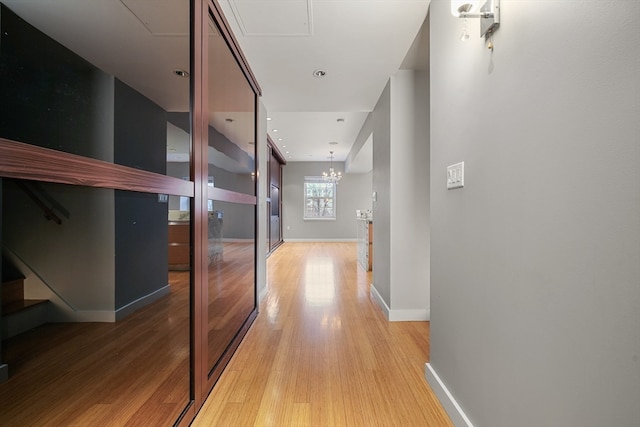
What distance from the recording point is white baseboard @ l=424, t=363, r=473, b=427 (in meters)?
1.29

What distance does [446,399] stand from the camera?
1442mm

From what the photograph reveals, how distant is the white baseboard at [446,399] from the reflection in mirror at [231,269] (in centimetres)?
143

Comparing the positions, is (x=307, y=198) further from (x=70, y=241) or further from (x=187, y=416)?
(x=70, y=241)

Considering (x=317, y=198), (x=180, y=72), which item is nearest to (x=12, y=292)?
(x=180, y=72)

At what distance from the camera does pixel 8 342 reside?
0.83m

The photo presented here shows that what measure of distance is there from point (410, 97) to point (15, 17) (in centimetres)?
266

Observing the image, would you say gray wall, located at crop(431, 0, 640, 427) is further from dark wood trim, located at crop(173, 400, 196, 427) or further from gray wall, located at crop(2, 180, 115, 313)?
gray wall, located at crop(2, 180, 115, 313)

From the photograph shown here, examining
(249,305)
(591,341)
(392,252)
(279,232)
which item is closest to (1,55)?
(591,341)

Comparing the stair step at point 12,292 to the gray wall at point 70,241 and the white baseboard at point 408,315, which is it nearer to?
the gray wall at point 70,241

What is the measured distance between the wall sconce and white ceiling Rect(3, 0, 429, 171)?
0.76 m

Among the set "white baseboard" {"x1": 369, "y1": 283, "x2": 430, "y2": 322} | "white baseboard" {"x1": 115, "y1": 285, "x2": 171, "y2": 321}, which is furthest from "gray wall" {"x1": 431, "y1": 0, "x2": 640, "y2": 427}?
"white baseboard" {"x1": 115, "y1": 285, "x2": 171, "y2": 321}

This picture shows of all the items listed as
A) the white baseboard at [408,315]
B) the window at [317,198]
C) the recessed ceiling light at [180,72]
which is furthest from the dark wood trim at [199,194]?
the window at [317,198]

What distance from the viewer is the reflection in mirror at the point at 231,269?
2.28 meters

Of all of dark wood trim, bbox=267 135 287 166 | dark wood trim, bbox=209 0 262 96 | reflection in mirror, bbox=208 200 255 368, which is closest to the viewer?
dark wood trim, bbox=209 0 262 96
